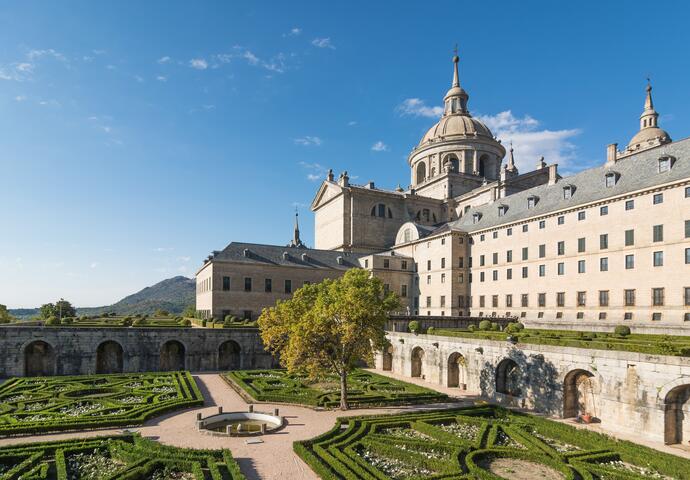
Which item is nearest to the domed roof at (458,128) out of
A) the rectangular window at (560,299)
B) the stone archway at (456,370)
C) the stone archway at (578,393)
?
the rectangular window at (560,299)

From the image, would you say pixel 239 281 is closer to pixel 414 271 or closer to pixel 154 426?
pixel 414 271

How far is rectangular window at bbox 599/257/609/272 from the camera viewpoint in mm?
42406

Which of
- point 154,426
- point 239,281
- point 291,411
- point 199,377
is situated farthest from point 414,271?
point 154,426

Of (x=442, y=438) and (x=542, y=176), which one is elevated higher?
(x=542, y=176)

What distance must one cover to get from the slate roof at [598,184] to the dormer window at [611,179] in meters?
0.34

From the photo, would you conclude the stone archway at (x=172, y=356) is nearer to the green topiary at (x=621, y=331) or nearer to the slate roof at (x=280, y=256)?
the slate roof at (x=280, y=256)

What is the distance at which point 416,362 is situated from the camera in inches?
1554

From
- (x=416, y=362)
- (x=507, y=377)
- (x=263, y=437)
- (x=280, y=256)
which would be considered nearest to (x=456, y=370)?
(x=416, y=362)

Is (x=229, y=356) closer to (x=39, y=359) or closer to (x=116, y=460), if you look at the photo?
(x=39, y=359)

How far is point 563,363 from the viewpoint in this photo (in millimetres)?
26062

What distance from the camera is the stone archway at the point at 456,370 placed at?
34500 mm

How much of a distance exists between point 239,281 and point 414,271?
25.1 m

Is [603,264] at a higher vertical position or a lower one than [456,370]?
higher

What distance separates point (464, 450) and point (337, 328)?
32.3 ft
